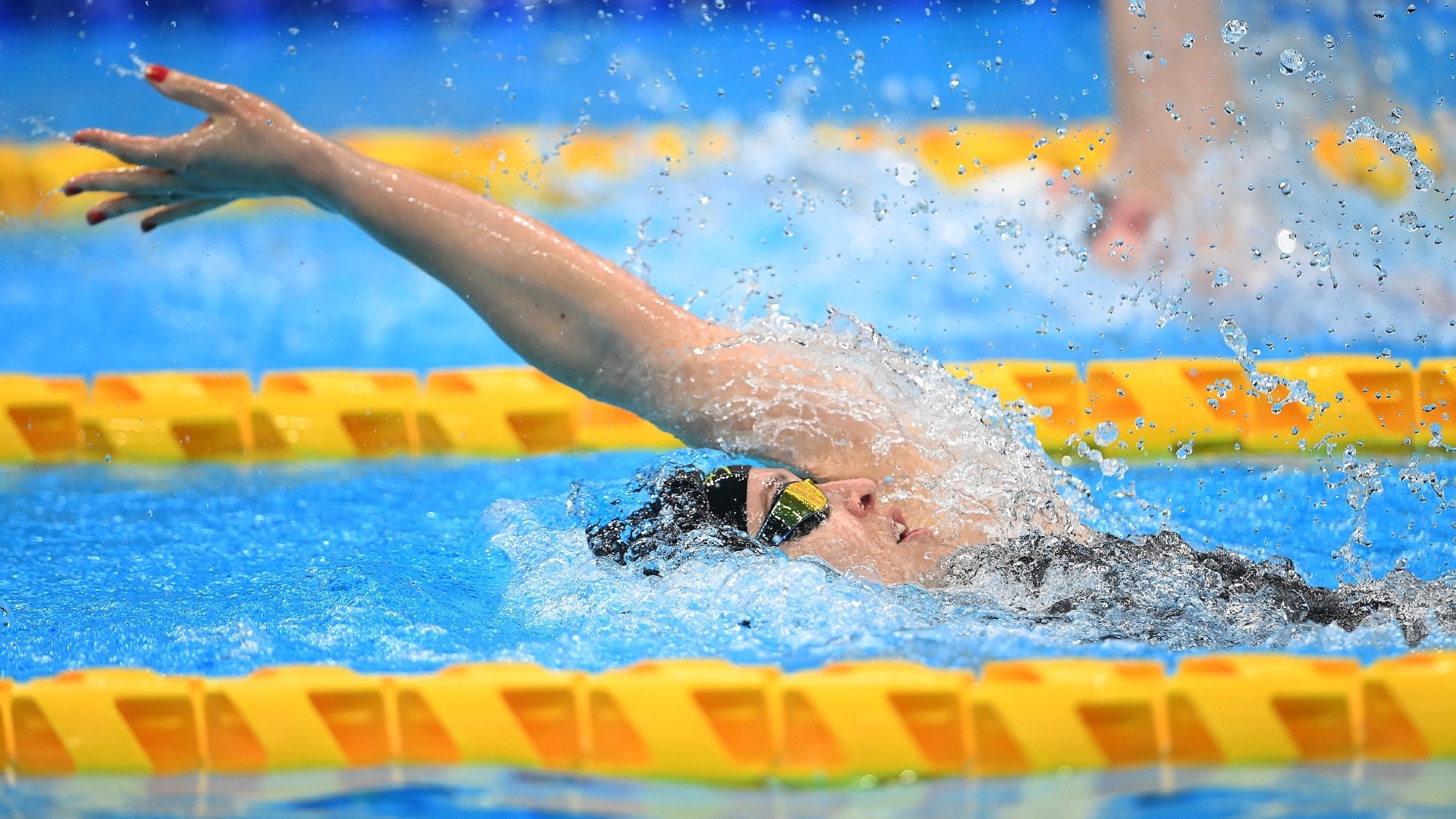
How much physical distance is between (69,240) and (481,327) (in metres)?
1.55

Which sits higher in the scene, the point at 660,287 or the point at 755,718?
the point at 660,287

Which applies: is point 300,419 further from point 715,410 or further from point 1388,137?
point 1388,137

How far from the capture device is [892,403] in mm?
1871

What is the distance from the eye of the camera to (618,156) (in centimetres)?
482

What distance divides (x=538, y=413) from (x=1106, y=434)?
1.04 metres

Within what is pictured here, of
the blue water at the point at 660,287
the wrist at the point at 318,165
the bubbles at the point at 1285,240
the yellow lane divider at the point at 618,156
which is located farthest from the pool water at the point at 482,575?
the yellow lane divider at the point at 618,156

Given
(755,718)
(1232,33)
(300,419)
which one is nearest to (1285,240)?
(1232,33)

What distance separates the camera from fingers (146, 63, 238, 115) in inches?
67.0

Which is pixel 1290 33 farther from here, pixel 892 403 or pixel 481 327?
pixel 892 403

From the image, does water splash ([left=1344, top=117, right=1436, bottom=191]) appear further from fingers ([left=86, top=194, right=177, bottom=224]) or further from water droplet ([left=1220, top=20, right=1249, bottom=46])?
fingers ([left=86, top=194, right=177, bottom=224])

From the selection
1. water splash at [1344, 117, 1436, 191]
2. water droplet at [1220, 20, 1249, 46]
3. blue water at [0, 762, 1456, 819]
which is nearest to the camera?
blue water at [0, 762, 1456, 819]

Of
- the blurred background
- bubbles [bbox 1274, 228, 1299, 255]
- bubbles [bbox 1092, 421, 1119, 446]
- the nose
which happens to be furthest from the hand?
bubbles [bbox 1274, 228, 1299, 255]

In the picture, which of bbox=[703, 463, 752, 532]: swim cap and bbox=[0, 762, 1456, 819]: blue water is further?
bbox=[703, 463, 752, 532]: swim cap

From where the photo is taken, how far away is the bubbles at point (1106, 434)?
8.32 feet
